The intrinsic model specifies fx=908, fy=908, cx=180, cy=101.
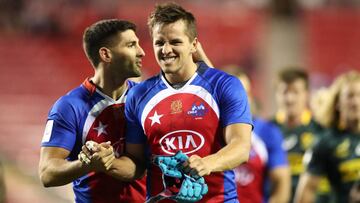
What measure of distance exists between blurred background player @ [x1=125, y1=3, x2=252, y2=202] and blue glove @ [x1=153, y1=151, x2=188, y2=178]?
0.11 meters

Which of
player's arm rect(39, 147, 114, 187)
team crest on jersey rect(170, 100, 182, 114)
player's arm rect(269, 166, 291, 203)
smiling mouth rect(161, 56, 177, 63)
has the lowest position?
player's arm rect(269, 166, 291, 203)

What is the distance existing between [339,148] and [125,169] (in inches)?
97.9

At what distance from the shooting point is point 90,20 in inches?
874

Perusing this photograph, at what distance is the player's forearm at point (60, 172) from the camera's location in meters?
4.65

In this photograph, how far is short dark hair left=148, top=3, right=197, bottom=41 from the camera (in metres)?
4.52

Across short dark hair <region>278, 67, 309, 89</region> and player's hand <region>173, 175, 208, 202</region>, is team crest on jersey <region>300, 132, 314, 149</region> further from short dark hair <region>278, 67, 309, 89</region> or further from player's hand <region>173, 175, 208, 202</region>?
player's hand <region>173, 175, 208, 202</region>

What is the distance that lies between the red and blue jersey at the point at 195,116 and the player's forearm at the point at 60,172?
386 millimetres

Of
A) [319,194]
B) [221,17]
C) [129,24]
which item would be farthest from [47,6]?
[129,24]

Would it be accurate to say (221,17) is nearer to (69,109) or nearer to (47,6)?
(47,6)

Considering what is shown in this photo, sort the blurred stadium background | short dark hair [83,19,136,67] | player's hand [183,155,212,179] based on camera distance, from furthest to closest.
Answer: the blurred stadium background → short dark hair [83,19,136,67] → player's hand [183,155,212,179]

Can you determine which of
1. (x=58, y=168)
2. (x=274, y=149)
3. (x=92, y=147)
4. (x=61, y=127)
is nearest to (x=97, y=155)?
(x=92, y=147)

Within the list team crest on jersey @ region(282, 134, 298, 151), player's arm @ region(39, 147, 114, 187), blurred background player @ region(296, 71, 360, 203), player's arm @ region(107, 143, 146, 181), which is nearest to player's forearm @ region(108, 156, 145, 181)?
player's arm @ region(107, 143, 146, 181)

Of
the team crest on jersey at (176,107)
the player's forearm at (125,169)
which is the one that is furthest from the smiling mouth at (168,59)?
the player's forearm at (125,169)

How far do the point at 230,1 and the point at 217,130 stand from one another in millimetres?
19505
